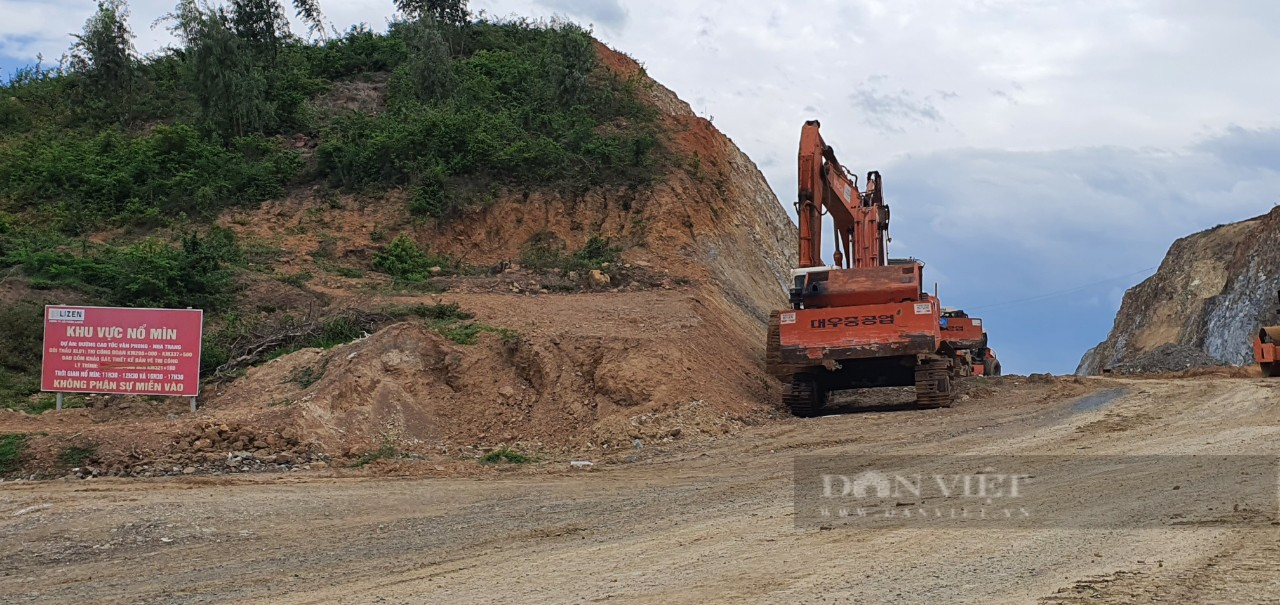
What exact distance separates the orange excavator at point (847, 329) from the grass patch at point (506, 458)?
5345 mm

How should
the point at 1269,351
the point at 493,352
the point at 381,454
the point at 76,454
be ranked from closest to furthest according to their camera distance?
1. the point at 76,454
2. the point at 381,454
3. the point at 493,352
4. the point at 1269,351

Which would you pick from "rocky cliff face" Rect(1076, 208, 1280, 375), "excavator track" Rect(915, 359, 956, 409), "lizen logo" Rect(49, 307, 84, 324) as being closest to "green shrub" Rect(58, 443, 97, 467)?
"lizen logo" Rect(49, 307, 84, 324)

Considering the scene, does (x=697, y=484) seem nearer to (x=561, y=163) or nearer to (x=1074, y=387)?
(x=1074, y=387)

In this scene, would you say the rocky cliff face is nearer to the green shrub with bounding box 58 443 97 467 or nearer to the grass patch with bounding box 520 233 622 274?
the grass patch with bounding box 520 233 622 274

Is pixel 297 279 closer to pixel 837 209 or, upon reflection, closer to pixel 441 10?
pixel 837 209

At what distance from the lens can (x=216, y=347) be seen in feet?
65.7

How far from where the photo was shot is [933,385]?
19.6 meters

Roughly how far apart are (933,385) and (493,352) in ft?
24.7

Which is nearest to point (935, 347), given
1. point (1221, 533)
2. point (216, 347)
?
point (1221, 533)

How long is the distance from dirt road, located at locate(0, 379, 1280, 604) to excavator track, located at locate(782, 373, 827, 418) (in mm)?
3066

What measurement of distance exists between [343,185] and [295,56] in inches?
484

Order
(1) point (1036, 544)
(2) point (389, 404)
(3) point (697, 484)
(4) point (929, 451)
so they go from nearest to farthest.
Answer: (1) point (1036, 544) → (3) point (697, 484) → (4) point (929, 451) → (2) point (389, 404)

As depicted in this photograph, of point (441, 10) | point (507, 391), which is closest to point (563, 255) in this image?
point (507, 391)

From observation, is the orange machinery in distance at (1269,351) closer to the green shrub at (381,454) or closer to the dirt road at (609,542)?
the dirt road at (609,542)
